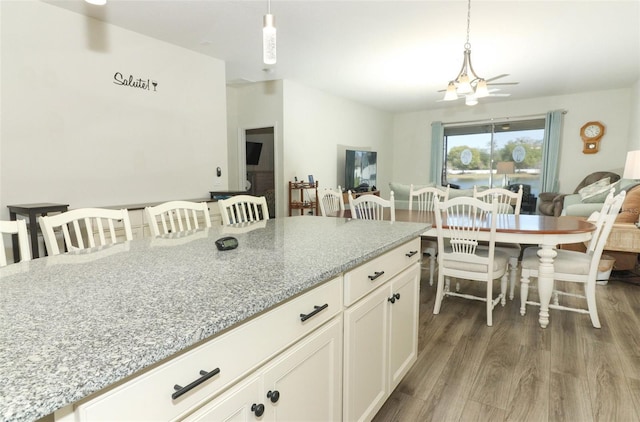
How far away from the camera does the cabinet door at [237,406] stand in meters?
0.75

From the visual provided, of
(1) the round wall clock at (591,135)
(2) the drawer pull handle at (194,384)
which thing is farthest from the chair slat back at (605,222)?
(1) the round wall clock at (591,135)

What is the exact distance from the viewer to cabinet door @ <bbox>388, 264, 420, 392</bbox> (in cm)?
161

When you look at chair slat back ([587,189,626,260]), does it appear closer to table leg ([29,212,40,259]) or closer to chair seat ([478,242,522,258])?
chair seat ([478,242,522,258])

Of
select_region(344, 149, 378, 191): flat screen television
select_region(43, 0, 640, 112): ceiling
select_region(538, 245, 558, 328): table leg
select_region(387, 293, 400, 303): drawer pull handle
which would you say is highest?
select_region(43, 0, 640, 112): ceiling

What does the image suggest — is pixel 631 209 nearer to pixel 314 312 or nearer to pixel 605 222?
pixel 605 222

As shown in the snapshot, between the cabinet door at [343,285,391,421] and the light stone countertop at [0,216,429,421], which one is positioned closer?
the light stone countertop at [0,216,429,421]

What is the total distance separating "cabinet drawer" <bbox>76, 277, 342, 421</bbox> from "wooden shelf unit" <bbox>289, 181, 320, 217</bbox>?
14.2ft

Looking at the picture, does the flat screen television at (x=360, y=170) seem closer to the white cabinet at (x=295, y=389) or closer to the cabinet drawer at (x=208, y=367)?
the white cabinet at (x=295, y=389)

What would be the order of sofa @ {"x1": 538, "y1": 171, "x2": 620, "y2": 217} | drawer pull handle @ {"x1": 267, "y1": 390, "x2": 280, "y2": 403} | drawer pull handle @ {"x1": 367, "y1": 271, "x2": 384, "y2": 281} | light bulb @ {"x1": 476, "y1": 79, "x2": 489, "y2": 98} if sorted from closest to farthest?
drawer pull handle @ {"x1": 267, "y1": 390, "x2": 280, "y2": 403} < drawer pull handle @ {"x1": 367, "y1": 271, "x2": 384, "y2": 281} < light bulb @ {"x1": 476, "y1": 79, "x2": 489, "y2": 98} < sofa @ {"x1": 538, "y1": 171, "x2": 620, "y2": 217}

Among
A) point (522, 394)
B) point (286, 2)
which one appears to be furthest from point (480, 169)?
point (522, 394)

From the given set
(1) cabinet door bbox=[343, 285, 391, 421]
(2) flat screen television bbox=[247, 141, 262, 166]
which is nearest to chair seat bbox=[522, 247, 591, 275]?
(1) cabinet door bbox=[343, 285, 391, 421]

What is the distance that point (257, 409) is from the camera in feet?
2.87

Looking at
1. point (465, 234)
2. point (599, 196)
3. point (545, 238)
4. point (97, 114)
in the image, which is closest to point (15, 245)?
point (97, 114)

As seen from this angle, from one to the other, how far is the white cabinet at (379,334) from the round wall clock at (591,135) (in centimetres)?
632
